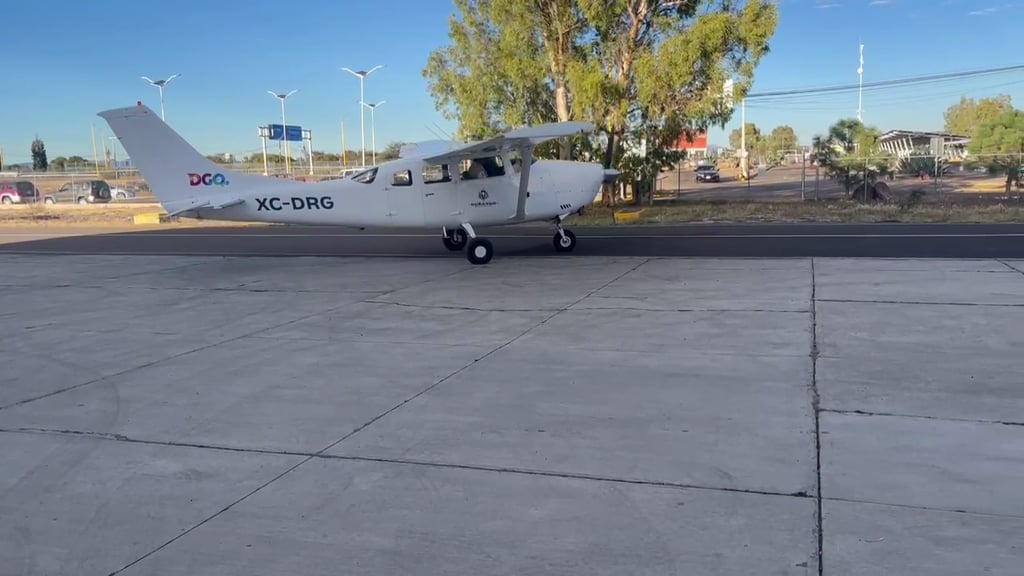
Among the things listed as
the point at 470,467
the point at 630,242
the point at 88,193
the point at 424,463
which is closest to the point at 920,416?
the point at 470,467

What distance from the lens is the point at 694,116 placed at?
2653 cm

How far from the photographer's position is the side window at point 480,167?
16000 mm

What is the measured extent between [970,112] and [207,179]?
134 metres

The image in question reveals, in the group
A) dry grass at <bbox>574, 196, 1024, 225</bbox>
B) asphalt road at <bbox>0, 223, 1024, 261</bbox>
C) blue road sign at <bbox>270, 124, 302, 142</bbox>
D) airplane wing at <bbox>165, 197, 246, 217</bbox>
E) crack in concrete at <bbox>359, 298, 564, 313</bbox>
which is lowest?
crack in concrete at <bbox>359, 298, 564, 313</bbox>

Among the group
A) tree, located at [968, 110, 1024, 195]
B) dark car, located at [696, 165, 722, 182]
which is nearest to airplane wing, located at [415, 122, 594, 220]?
tree, located at [968, 110, 1024, 195]

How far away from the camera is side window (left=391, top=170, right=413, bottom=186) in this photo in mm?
15906

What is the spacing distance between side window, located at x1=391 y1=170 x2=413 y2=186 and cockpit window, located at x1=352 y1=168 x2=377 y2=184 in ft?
1.31

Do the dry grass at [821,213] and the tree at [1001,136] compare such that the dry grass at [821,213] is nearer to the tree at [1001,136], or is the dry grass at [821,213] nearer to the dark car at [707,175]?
the tree at [1001,136]

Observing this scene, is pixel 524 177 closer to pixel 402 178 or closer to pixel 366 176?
pixel 402 178

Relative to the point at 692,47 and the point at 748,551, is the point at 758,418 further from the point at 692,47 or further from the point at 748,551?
the point at 692,47

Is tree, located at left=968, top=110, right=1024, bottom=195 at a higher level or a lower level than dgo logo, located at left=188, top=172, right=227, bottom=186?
higher

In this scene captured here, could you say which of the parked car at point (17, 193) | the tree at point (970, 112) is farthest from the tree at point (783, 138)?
the parked car at point (17, 193)

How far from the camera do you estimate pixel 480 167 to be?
16000mm

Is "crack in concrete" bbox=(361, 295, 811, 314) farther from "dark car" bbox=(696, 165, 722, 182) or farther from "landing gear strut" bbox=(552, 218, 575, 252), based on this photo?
"dark car" bbox=(696, 165, 722, 182)
